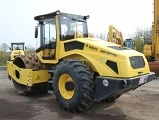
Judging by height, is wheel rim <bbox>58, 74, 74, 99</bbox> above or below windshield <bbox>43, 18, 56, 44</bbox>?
below

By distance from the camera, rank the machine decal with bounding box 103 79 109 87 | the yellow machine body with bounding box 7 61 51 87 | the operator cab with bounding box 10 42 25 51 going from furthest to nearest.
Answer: the operator cab with bounding box 10 42 25 51, the yellow machine body with bounding box 7 61 51 87, the machine decal with bounding box 103 79 109 87

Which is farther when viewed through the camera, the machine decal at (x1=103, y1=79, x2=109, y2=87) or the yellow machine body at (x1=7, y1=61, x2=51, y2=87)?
the yellow machine body at (x1=7, y1=61, x2=51, y2=87)

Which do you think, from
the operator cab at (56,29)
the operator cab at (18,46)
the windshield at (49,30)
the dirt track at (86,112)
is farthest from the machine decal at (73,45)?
the operator cab at (18,46)

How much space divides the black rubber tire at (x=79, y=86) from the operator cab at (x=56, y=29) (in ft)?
4.41

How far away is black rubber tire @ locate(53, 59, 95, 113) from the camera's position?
6.14 metres

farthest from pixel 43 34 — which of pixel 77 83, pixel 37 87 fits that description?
pixel 77 83

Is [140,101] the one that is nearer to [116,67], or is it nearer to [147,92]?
[147,92]

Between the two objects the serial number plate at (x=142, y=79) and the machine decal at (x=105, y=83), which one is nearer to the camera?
the machine decal at (x=105, y=83)

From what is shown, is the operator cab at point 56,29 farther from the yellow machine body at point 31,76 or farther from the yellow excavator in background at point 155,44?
the yellow excavator in background at point 155,44

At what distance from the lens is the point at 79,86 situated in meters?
6.19

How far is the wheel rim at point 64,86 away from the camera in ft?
22.0

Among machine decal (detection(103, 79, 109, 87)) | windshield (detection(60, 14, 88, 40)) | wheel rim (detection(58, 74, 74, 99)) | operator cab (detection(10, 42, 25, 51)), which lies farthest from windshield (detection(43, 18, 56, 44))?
operator cab (detection(10, 42, 25, 51))

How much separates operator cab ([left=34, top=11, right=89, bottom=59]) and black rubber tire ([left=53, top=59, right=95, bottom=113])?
134 centimetres

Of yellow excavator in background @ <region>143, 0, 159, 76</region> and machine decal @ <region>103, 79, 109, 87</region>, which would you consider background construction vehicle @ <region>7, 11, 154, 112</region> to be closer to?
machine decal @ <region>103, 79, 109, 87</region>
